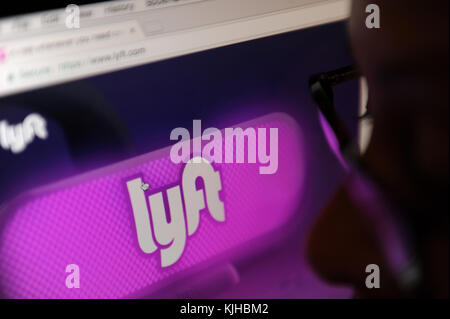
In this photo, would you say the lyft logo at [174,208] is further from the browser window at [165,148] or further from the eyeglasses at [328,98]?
the eyeglasses at [328,98]

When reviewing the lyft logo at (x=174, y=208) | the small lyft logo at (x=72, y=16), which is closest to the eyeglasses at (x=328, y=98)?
A: the lyft logo at (x=174, y=208)

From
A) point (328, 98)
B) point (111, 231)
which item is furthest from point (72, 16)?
point (328, 98)

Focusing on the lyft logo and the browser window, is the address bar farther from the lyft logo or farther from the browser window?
the lyft logo

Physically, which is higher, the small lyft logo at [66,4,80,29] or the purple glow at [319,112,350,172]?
the small lyft logo at [66,4,80,29]

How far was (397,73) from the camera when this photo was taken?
44 cm

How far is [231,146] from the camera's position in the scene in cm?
57

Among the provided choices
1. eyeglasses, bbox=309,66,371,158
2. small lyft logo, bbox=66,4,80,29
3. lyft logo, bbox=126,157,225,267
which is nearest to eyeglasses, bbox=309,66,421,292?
eyeglasses, bbox=309,66,371,158

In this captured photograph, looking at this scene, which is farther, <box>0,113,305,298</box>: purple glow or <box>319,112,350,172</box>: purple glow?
<box>319,112,350,172</box>: purple glow

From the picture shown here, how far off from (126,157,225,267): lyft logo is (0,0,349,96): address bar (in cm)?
13

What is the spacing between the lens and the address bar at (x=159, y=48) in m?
0.44

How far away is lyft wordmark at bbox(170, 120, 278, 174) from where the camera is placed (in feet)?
1.76

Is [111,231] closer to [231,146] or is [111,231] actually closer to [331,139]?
[231,146]

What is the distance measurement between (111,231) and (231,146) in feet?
0.57
